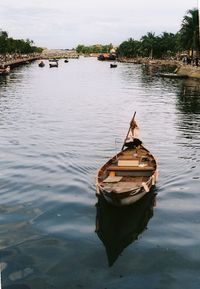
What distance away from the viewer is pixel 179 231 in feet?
58.4

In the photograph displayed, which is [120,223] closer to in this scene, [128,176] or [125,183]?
[125,183]

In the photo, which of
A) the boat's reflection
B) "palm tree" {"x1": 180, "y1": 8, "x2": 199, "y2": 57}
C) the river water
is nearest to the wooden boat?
the boat's reflection

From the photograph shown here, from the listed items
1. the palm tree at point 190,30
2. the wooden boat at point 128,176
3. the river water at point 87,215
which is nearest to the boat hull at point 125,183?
the wooden boat at point 128,176

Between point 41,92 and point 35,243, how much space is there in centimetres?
5906

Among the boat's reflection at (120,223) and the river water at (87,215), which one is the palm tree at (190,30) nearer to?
the river water at (87,215)

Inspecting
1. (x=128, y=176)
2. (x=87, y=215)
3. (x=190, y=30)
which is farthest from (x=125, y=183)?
(x=190, y=30)

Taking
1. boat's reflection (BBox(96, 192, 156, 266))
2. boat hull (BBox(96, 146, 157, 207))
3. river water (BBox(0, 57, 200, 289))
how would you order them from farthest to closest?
boat hull (BBox(96, 146, 157, 207)) < boat's reflection (BBox(96, 192, 156, 266)) < river water (BBox(0, 57, 200, 289))

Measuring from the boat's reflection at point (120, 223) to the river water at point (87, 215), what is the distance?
1.8 inches

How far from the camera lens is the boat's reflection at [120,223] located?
16.8m

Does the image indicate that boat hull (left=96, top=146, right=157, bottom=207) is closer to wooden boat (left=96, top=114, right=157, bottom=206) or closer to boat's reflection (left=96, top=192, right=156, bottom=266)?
wooden boat (left=96, top=114, right=157, bottom=206)

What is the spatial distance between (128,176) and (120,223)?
399 centimetres

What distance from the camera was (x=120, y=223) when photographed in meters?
18.4

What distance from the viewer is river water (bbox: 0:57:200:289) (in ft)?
47.6

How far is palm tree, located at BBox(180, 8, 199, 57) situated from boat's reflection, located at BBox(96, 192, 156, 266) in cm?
8947
